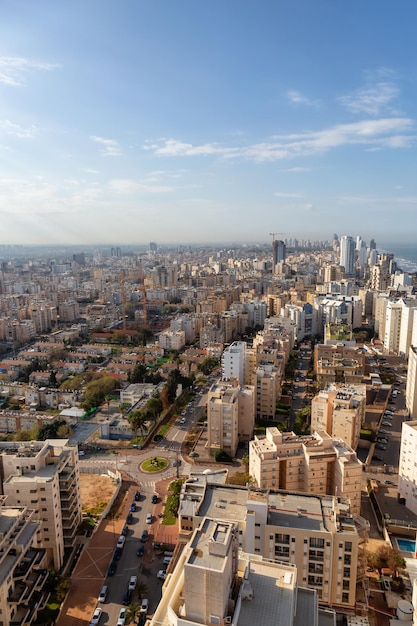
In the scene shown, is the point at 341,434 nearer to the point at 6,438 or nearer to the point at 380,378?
the point at 380,378

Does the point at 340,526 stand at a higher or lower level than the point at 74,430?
higher

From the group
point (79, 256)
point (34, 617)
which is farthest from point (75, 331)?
point (79, 256)

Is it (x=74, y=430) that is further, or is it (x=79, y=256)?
(x=79, y=256)

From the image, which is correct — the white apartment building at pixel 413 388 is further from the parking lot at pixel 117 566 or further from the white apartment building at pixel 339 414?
the parking lot at pixel 117 566

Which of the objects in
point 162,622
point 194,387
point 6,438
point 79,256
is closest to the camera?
point 162,622

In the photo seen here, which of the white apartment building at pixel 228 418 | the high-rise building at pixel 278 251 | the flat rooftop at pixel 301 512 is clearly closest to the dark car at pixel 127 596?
the flat rooftop at pixel 301 512

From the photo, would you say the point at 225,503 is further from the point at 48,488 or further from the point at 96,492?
the point at 96,492

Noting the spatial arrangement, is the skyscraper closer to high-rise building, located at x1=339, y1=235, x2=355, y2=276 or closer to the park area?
high-rise building, located at x1=339, y1=235, x2=355, y2=276

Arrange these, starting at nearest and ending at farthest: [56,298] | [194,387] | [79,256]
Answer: [194,387], [56,298], [79,256]

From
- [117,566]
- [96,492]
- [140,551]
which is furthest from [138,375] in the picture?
Result: [117,566]
